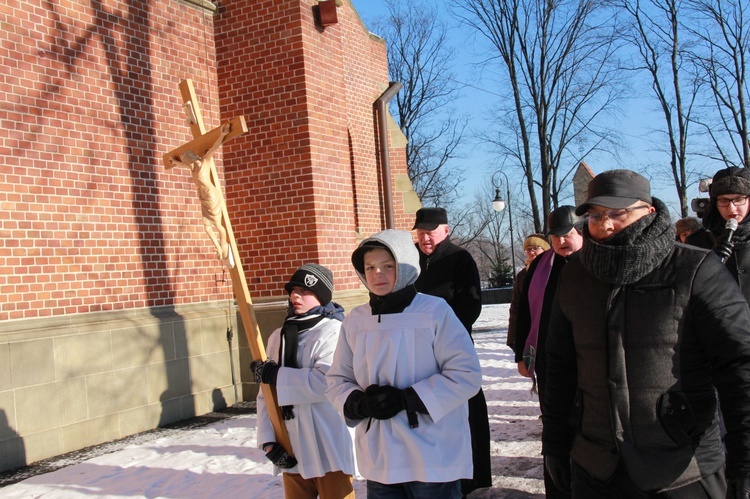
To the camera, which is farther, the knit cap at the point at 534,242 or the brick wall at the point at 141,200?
the knit cap at the point at 534,242

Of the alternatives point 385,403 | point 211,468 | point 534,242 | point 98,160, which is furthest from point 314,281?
point 98,160

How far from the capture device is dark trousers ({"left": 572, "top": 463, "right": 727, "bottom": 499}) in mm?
2557

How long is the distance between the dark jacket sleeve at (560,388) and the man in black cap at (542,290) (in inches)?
67.7

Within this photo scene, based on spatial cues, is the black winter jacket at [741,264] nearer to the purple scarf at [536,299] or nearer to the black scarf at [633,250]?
the purple scarf at [536,299]

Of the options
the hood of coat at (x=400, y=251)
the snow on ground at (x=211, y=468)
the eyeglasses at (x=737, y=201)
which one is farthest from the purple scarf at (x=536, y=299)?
the hood of coat at (x=400, y=251)

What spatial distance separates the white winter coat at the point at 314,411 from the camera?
161 inches

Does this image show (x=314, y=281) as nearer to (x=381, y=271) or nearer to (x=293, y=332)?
(x=293, y=332)

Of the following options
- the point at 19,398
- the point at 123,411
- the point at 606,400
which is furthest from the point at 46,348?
the point at 606,400

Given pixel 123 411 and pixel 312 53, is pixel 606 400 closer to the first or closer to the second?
pixel 123 411

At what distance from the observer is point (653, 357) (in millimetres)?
2586

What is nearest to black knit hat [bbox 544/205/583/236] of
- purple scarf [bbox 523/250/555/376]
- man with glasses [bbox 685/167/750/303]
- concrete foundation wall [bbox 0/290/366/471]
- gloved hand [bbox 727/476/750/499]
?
purple scarf [bbox 523/250/555/376]

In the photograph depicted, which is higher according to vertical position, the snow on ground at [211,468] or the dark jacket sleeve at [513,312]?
the dark jacket sleeve at [513,312]

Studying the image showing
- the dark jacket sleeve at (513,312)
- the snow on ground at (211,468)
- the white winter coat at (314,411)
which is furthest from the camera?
the dark jacket sleeve at (513,312)

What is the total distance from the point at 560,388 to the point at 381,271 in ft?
3.13
